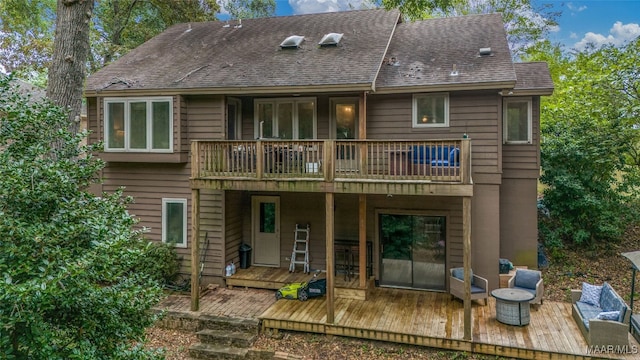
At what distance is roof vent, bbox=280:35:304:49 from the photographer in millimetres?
11609

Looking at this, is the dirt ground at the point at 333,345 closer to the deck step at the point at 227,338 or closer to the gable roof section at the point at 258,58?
the deck step at the point at 227,338

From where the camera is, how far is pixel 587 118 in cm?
1277

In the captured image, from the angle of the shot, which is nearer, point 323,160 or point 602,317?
point 602,317

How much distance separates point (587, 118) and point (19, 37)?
Answer: 26257mm

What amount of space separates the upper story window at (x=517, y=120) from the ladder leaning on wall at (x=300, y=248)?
19.2 feet

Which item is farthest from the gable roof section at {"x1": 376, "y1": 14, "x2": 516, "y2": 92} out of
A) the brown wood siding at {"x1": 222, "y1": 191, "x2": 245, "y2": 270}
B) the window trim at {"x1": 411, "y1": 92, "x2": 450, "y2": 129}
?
the brown wood siding at {"x1": 222, "y1": 191, "x2": 245, "y2": 270}

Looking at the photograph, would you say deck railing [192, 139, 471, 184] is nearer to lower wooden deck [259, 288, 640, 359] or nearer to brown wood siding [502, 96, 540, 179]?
brown wood siding [502, 96, 540, 179]

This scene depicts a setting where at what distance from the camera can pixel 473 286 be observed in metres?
9.01

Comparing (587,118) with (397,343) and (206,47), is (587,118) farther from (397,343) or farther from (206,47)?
(206,47)

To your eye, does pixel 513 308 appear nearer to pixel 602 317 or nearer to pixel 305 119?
pixel 602 317

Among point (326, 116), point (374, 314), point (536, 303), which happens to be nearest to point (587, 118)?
point (536, 303)

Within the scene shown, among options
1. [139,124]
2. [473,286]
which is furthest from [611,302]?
[139,124]

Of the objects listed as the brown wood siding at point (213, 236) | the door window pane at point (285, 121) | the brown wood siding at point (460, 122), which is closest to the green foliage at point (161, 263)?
the brown wood siding at point (213, 236)

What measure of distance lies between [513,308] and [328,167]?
4.57 metres
